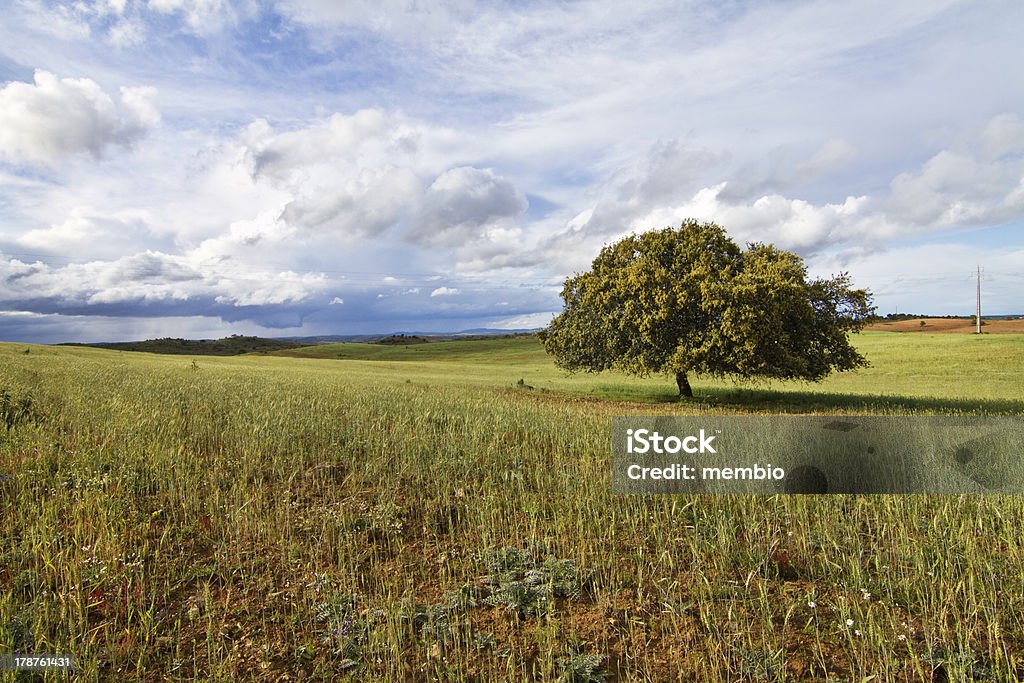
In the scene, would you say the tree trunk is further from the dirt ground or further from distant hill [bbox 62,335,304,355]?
distant hill [bbox 62,335,304,355]

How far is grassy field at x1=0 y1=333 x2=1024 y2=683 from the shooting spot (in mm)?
4590

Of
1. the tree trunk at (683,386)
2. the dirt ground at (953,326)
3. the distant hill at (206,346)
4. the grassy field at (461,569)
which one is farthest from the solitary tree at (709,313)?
the distant hill at (206,346)

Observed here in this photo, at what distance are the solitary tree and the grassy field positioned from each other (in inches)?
555

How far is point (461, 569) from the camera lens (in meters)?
6.02

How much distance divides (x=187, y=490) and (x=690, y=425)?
9.81m

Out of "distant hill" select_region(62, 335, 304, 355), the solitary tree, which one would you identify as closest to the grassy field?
the solitary tree

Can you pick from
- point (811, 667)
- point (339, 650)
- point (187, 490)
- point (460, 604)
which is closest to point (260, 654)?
point (339, 650)

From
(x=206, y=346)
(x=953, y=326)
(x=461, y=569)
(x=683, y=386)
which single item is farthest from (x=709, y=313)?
(x=206, y=346)

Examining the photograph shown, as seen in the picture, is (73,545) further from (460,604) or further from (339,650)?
(460,604)

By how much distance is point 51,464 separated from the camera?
865cm

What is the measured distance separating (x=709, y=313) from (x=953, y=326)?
210 feet

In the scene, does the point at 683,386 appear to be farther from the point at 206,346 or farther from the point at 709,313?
the point at 206,346

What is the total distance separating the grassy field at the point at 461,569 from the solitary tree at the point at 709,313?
14105 mm

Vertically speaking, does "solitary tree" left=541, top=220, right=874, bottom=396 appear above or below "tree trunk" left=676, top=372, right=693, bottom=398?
above
